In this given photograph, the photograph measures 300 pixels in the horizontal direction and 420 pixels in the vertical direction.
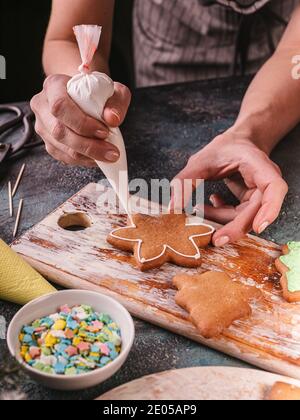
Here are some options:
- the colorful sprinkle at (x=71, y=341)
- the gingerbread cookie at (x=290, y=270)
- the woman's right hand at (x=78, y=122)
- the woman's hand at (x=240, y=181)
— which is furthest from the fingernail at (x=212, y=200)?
the colorful sprinkle at (x=71, y=341)

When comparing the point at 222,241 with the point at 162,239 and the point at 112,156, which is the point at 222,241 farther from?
the point at 112,156

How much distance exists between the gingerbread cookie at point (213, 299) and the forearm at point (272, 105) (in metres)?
0.69

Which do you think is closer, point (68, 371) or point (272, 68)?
point (68, 371)

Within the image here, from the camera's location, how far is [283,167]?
208cm

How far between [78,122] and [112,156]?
0.39ft

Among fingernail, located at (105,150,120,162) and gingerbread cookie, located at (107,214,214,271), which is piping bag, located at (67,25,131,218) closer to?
fingernail, located at (105,150,120,162)

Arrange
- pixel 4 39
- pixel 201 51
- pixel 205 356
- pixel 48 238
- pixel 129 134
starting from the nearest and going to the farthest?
pixel 205 356
pixel 48 238
pixel 129 134
pixel 201 51
pixel 4 39

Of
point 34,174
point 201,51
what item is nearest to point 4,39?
point 201,51

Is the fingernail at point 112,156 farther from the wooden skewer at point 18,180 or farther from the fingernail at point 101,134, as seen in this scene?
the wooden skewer at point 18,180

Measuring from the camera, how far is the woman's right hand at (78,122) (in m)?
1.46

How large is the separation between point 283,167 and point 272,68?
1.37 ft

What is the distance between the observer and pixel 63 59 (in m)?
2.02

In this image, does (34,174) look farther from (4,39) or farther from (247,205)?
(4,39)
